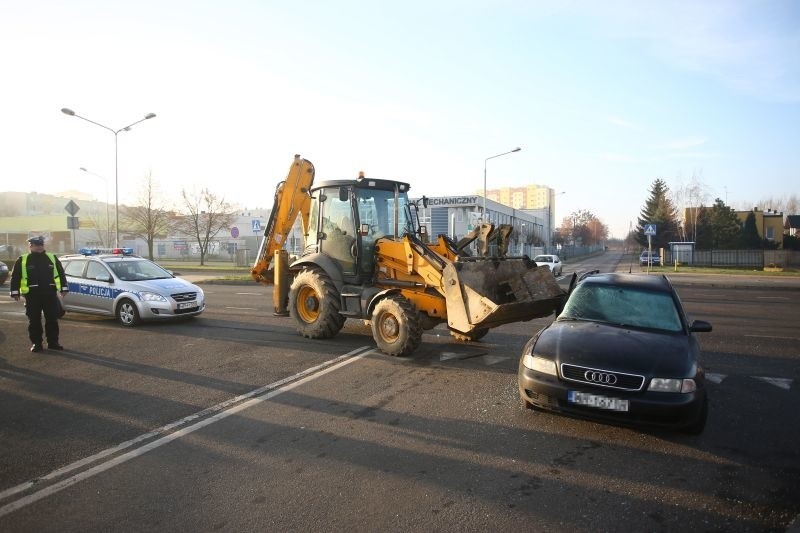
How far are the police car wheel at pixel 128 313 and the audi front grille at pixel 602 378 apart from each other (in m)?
9.67

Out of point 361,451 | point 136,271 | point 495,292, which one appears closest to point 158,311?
point 136,271

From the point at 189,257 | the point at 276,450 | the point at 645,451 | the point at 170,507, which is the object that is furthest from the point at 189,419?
the point at 189,257

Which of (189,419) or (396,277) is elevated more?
(396,277)

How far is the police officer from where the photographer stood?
8617mm

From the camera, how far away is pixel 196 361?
26.5 ft

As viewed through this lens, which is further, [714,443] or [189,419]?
[189,419]

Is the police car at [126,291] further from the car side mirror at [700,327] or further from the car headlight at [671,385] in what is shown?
the car side mirror at [700,327]

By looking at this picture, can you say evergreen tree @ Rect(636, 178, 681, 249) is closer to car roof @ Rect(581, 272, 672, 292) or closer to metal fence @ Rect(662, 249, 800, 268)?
metal fence @ Rect(662, 249, 800, 268)

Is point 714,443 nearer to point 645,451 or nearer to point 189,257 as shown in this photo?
point 645,451

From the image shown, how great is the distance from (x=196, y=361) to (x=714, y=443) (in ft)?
23.4

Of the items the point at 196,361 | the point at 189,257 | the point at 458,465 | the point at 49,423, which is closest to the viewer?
the point at 458,465

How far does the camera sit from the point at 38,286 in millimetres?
8656

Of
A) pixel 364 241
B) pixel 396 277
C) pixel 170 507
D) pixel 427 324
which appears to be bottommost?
pixel 170 507

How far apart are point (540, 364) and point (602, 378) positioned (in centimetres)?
61
